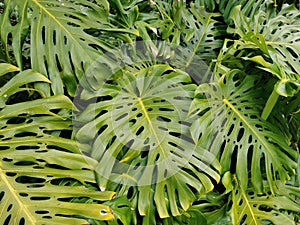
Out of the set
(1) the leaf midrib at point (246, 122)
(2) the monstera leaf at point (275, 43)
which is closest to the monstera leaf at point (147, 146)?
(1) the leaf midrib at point (246, 122)

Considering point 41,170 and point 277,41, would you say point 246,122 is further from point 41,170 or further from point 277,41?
point 41,170

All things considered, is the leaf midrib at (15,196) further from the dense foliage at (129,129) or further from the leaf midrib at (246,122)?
the leaf midrib at (246,122)

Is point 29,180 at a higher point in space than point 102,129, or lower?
lower

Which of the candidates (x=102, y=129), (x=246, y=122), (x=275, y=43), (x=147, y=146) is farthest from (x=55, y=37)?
(x=275, y=43)

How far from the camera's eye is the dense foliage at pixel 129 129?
96 cm

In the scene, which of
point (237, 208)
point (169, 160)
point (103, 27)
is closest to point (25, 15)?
point (103, 27)

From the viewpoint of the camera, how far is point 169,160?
105cm

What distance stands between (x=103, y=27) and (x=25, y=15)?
0.21 m

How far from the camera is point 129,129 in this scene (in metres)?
1.07

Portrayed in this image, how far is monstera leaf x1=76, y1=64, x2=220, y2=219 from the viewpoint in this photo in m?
1.02

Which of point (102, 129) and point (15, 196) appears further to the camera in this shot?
point (102, 129)

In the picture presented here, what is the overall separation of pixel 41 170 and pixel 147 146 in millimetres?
278

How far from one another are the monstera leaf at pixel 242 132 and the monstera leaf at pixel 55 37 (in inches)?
12.9

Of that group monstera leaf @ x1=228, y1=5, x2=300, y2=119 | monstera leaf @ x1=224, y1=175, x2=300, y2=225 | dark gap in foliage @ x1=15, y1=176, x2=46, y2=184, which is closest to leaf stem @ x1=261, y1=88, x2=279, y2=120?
monstera leaf @ x1=228, y1=5, x2=300, y2=119
